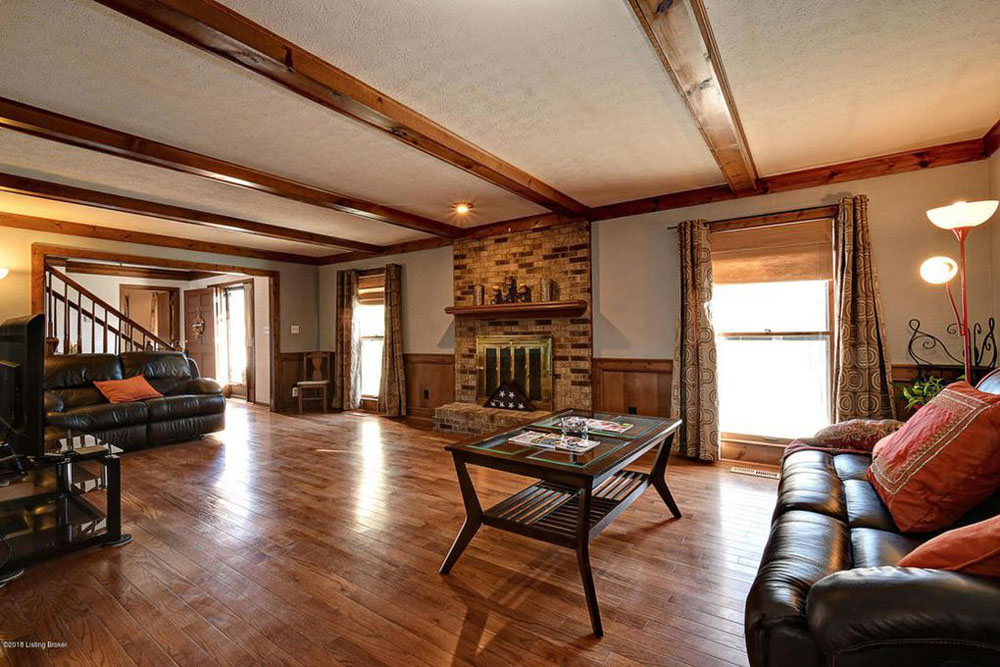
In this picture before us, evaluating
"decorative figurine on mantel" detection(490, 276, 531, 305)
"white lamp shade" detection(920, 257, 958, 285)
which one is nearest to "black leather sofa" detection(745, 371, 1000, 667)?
"white lamp shade" detection(920, 257, 958, 285)

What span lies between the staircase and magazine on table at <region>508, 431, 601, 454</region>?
586cm

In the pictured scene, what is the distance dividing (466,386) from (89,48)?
4.41 m

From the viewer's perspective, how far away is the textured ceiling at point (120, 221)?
4.48 meters

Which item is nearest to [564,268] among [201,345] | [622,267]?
[622,267]

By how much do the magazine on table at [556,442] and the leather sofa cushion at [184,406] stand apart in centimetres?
413

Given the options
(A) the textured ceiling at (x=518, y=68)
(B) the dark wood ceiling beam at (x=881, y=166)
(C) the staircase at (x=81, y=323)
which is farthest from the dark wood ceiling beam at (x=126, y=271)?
(B) the dark wood ceiling beam at (x=881, y=166)

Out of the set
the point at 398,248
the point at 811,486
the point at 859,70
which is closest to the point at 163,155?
the point at 398,248

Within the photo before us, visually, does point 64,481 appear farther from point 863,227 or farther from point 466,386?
point 863,227

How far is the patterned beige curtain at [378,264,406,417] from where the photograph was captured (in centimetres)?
647

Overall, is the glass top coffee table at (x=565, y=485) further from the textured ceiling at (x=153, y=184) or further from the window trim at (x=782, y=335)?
the textured ceiling at (x=153, y=184)

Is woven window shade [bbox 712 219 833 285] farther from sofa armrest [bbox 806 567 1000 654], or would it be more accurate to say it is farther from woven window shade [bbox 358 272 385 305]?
woven window shade [bbox 358 272 385 305]

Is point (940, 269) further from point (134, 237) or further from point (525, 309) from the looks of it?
point (134, 237)

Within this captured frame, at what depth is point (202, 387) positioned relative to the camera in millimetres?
5438

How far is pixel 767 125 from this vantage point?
2961 millimetres
